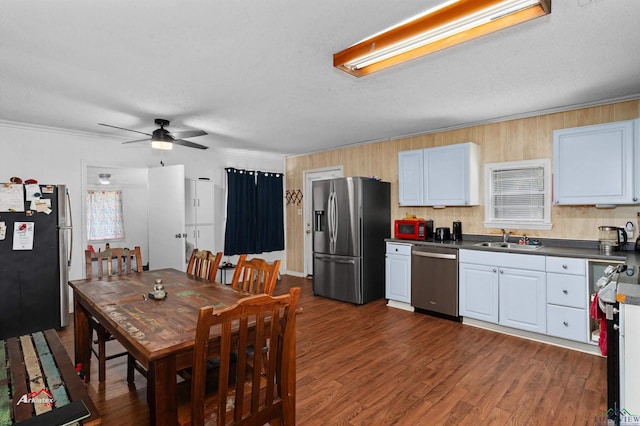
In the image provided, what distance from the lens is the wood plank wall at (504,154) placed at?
11.2ft

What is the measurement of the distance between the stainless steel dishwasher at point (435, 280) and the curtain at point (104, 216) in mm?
5066

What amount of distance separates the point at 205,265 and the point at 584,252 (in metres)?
3.52

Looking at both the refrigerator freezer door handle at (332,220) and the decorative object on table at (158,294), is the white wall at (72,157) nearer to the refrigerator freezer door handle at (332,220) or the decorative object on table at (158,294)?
the refrigerator freezer door handle at (332,220)

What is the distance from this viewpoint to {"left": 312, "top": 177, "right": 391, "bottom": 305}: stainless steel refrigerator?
15.3 ft

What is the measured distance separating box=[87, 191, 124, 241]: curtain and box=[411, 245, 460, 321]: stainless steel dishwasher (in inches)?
199

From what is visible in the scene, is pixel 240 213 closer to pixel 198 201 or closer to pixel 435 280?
pixel 198 201

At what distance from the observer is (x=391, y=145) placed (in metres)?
5.12

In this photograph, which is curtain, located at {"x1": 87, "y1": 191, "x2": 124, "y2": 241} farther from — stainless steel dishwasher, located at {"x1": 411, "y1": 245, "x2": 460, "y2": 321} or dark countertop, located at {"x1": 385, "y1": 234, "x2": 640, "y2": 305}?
stainless steel dishwasher, located at {"x1": 411, "y1": 245, "x2": 460, "y2": 321}

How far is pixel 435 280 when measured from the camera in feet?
13.3

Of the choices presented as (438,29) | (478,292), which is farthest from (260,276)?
(478,292)

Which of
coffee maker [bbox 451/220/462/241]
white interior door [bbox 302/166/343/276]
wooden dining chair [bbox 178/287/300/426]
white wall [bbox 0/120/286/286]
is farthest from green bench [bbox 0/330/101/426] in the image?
white interior door [bbox 302/166/343/276]

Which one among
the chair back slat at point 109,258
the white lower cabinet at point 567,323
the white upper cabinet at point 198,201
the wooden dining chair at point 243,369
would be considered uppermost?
the white upper cabinet at point 198,201

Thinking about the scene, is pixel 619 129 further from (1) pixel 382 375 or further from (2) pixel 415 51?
(1) pixel 382 375

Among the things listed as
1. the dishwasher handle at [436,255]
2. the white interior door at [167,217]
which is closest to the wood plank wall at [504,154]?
the dishwasher handle at [436,255]
